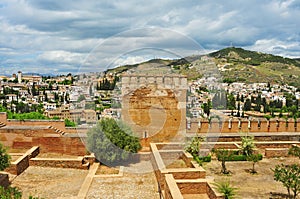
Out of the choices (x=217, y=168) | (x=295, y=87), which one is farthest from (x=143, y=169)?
(x=295, y=87)

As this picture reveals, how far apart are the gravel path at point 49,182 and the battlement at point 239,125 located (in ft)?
12.7

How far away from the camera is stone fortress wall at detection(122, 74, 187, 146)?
9422mm

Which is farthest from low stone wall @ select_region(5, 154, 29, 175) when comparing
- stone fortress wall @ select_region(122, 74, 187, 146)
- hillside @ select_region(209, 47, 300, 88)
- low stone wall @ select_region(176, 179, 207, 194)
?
hillside @ select_region(209, 47, 300, 88)

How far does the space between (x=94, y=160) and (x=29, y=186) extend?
6.61 ft

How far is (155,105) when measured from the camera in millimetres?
9688

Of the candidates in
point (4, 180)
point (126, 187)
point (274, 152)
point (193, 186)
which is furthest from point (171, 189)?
point (274, 152)

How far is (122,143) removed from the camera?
8.38m

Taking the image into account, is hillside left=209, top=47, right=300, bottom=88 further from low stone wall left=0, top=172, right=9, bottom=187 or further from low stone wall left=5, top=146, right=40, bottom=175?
low stone wall left=0, top=172, right=9, bottom=187

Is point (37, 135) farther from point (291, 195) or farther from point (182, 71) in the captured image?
point (291, 195)

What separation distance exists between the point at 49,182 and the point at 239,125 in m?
6.02

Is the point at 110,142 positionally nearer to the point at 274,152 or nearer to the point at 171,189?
the point at 171,189

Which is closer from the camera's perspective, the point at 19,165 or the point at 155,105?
the point at 19,165

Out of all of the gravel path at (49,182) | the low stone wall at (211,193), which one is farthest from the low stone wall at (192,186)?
the gravel path at (49,182)

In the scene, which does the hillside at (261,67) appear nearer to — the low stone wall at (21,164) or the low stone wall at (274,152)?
the low stone wall at (274,152)
